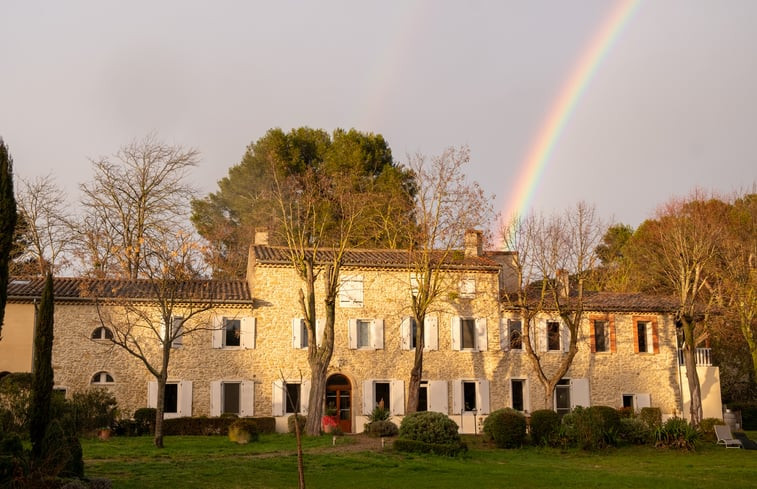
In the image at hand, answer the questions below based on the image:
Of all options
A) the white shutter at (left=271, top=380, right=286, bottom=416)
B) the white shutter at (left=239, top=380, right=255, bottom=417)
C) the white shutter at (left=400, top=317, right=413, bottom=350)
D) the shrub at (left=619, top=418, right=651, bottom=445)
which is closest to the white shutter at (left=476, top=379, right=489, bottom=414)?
the white shutter at (left=400, top=317, right=413, bottom=350)

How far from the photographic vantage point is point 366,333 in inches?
1275

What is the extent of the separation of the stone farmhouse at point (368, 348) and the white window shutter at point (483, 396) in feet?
0.15

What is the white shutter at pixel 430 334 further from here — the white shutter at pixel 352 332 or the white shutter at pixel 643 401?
the white shutter at pixel 643 401

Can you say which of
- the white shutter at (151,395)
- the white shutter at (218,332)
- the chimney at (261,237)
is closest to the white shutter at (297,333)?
the white shutter at (218,332)

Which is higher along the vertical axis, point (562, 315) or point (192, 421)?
point (562, 315)

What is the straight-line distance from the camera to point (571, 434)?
82.4 feet

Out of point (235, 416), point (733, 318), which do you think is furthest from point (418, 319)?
point (733, 318)

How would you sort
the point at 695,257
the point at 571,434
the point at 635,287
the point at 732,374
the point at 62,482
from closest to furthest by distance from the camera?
the point at 62,482
the point at 571,434
the point at 695,257
the point at 732,374
the point at 635,287

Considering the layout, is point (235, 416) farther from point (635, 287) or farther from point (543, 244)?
point (635, 287)

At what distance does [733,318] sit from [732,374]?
760cm

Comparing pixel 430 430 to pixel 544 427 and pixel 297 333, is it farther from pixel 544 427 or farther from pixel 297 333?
pixel 297 333

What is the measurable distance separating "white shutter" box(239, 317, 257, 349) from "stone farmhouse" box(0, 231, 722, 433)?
4cm

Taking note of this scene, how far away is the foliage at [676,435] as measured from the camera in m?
25.2

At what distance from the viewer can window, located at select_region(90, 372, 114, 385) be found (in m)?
29.1
